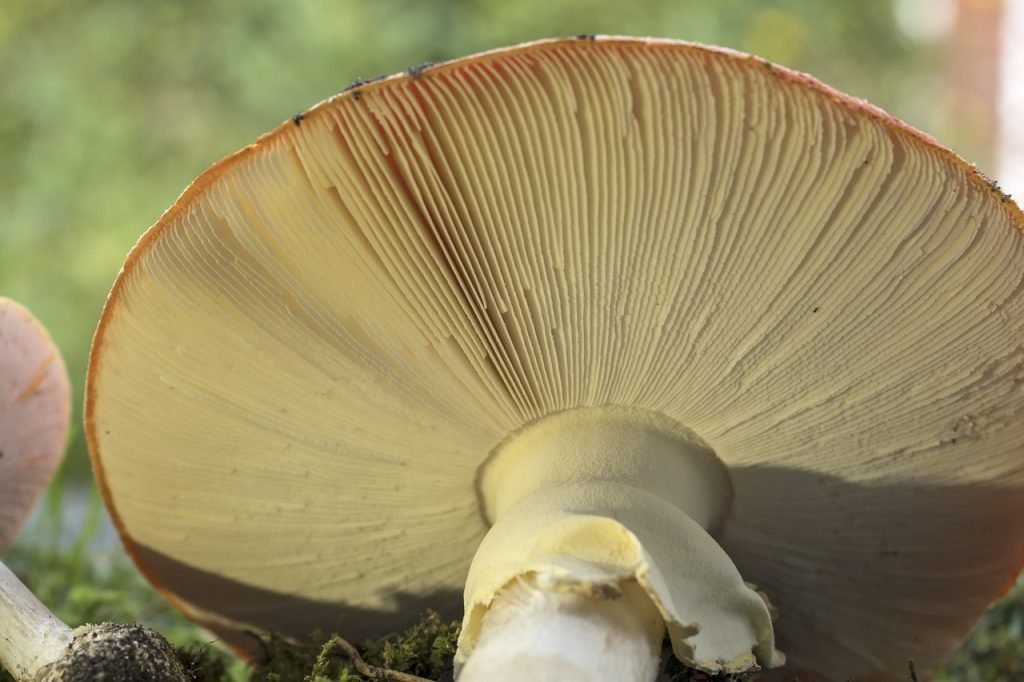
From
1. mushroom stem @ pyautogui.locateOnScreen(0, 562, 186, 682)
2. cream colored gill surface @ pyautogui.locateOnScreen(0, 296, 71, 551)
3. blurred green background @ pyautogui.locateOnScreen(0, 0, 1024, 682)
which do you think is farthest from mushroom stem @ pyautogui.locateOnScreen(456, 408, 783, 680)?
blurred green background @ pyautogui.locateOnScreen(0, 0, 1024, 682)

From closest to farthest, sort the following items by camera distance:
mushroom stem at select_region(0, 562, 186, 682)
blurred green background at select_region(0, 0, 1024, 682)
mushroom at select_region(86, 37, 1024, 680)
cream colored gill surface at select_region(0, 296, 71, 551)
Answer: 1. mushroom at select_region(86, 37, 1024, 680)
2. mushroom stem at select_region(0, 562, 186, 682)
3. cream colored gill surface at select_region(0, 296, 71, 551)
4. blurred green background at select_region(0, 0, 1024, 682)

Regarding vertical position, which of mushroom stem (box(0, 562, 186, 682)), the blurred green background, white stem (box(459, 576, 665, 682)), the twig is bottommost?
mushroom stem (box(0, 562, 186, 682))

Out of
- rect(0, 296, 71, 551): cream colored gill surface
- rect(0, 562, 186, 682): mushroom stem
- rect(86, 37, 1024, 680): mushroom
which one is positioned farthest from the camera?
rect(0, 296, 71, 551): cream colored gill surface

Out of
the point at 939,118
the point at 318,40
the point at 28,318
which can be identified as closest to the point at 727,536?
the point at 28,318

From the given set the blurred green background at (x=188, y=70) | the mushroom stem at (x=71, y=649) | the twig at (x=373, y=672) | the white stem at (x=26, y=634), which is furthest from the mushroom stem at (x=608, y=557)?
the blurred green background at (x=188, y=70)

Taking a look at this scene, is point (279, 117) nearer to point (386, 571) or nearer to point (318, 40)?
point (318, 40)

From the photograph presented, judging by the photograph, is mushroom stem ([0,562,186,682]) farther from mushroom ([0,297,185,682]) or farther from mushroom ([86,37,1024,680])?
mushroom ([86,37,1024,680])
